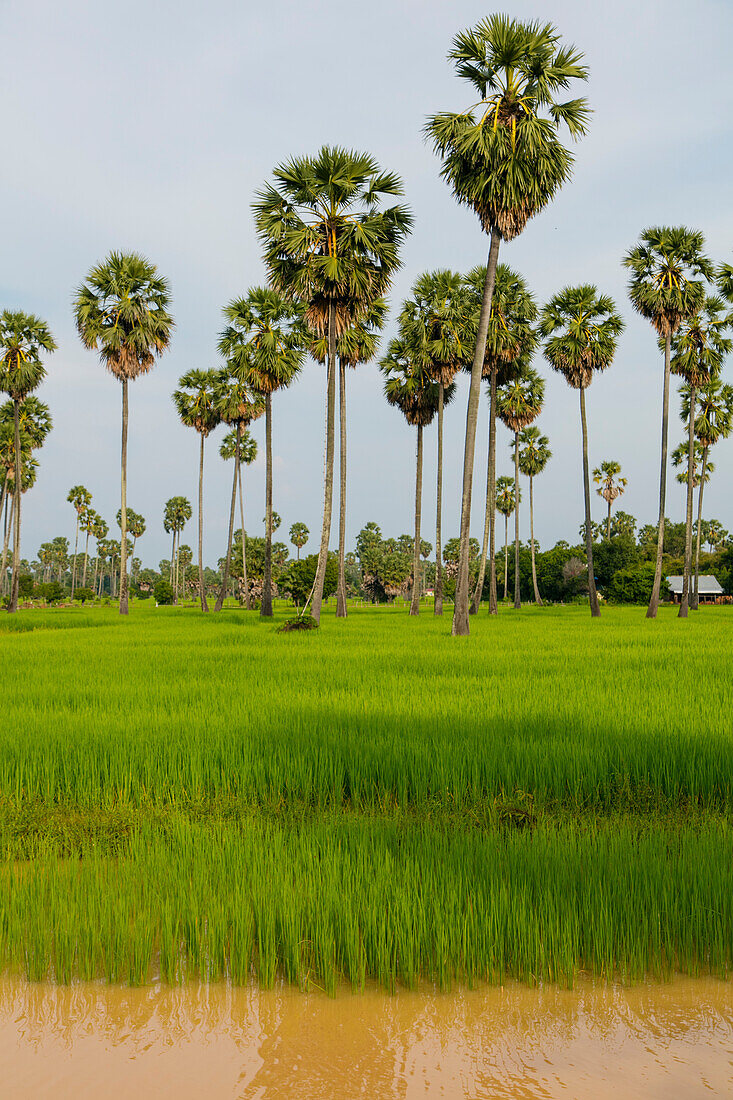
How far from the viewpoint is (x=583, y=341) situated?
45.4m

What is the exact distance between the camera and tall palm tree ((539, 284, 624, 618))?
45.3 metres

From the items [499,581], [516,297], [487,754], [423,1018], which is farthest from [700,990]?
[499,581]

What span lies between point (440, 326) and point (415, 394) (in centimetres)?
617

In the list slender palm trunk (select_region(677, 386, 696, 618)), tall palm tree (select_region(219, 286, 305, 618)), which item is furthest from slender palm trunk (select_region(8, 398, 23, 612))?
slender palm trunk (select_region(677, 386, 696, 618))

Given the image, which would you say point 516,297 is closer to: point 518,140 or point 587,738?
point 518,140

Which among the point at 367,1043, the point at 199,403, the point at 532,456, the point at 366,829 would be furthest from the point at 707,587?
the point at 367,1043

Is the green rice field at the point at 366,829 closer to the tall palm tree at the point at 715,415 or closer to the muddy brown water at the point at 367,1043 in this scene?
Result: the muddy brown water at the point at 367,1043

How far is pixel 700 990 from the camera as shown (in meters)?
3.70

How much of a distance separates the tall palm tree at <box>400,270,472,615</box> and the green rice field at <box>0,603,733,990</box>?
33213 mm

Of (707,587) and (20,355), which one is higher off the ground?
(20,355)

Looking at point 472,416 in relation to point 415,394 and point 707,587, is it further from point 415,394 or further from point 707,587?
point 707,587

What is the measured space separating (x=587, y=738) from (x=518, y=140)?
24600mm

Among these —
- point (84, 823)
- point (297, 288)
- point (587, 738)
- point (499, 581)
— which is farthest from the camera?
point (499, 581)

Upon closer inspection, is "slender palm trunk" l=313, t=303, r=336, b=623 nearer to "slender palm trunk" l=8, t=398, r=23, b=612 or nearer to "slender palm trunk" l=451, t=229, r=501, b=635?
"slender palm trunk" l=451, t=229, r=501, b=635
